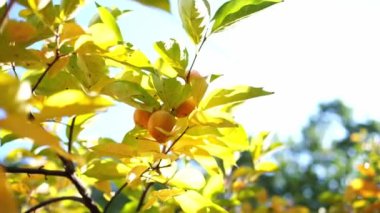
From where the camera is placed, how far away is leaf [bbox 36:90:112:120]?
35cm

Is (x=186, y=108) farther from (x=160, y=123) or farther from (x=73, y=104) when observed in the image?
(x=73, y=104)

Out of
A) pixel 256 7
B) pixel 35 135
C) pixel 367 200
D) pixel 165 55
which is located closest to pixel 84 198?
pixel 165 55

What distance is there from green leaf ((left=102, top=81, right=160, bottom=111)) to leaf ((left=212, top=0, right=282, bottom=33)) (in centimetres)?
15

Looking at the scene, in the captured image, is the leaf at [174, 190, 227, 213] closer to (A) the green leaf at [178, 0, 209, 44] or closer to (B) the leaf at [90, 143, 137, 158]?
(B) the leaf at [90, 143, 137, 158]

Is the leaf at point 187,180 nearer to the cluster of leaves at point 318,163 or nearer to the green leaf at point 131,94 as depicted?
the green leaf at point 131,94

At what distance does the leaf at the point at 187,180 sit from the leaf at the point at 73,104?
429 millimetres

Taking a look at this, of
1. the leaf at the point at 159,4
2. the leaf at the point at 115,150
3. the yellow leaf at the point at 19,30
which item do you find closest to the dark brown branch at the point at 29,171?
the leaf at the point at 115,150

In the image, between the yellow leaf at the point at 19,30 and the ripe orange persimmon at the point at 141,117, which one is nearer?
the yellow leaf at the point at 19,30

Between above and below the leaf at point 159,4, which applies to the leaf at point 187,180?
below

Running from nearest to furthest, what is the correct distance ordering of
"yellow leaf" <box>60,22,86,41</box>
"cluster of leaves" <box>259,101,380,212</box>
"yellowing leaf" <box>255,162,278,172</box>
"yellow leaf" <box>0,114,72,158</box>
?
"yellow leaf" <box>0,114,72,158</box> < "yellow leaf" <box>60,22,86,41</box> < "yellowing leaf" <box>255,162,278,172</box> < "cluster of leaves" <box>259,101,380,212</box>

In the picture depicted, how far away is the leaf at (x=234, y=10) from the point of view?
688 mm

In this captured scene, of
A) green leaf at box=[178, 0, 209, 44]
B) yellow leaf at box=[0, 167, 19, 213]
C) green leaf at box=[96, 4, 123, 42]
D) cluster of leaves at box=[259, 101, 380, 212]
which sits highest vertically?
yellow leaf at box=[0, 167, 19, 213]

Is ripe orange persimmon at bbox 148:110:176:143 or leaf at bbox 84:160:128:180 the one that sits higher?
ripe orange persimmon at bbox 148:110:176:143

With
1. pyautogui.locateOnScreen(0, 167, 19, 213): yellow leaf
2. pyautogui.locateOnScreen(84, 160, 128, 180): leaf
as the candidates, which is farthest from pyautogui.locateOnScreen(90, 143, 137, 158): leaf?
pyautogui.locateOnScreen(0, 167, 19, 213): yellow leaf
